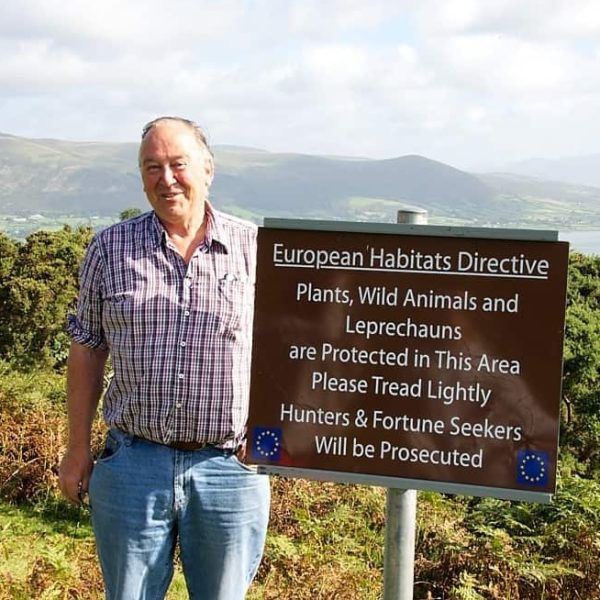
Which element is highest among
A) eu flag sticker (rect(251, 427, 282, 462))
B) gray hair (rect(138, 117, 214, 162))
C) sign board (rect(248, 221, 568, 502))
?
gray hair (rect(138, 117, 214, 162))

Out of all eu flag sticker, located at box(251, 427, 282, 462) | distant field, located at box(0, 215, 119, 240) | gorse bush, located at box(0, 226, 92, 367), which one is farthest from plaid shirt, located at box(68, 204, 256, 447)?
gorse bush, located at box(0, 226, 92, 367)

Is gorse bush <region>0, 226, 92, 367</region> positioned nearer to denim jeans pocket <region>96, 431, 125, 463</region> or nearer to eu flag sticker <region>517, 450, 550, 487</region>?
denim jeans pocket <region>96, 431, 125, 463</region>

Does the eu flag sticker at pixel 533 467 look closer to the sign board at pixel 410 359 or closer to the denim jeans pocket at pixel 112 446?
the sign board at pixel 410 359

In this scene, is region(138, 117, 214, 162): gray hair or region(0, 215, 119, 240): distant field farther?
region(0, 215, 119, 240): distant field

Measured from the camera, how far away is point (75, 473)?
9.19ft

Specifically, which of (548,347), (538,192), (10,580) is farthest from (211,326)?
(538,192)

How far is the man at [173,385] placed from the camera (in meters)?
2.62

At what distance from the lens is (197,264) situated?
2.70 m

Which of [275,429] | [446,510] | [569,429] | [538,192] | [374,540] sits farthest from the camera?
[538,192]

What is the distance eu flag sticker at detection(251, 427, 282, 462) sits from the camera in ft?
8.11

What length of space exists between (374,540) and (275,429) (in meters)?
3.14

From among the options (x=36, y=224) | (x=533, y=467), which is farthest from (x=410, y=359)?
(x=36, y=224)

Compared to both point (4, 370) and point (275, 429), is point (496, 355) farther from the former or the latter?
point (4, 370)

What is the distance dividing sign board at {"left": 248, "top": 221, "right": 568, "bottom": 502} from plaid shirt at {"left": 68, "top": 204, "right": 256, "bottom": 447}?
218mm
